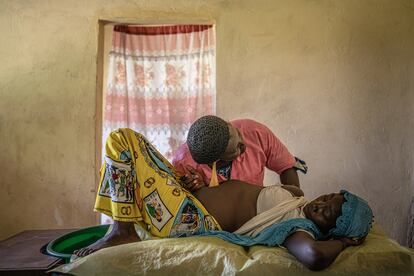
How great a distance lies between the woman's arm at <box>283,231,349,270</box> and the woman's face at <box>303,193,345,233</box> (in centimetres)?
15

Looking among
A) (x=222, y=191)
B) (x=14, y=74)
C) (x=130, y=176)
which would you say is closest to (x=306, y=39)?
(x=222, y=191)

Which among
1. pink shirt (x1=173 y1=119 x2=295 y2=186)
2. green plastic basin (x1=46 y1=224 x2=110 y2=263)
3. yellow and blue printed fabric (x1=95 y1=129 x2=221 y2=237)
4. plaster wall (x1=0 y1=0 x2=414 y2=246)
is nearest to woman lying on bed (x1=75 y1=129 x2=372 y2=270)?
yellow and blue printed fabric (x1=95 y1=129 x2=221 y2=237)

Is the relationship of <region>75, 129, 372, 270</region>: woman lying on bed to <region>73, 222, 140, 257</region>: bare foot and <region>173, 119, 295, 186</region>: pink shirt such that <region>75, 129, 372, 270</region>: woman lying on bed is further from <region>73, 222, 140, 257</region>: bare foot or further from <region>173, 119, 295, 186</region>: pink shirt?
<region>173, 119, 295, 186</region>: pink shirt

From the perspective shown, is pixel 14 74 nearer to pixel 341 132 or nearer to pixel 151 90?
pixel 151 90

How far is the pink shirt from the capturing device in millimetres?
2150

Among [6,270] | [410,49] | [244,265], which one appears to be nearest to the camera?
[244,265]

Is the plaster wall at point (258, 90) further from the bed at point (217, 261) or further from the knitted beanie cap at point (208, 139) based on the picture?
the bed at point (217, 261)

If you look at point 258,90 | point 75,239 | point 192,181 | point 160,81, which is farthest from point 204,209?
point 160,81

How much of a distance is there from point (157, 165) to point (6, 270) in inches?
30.1

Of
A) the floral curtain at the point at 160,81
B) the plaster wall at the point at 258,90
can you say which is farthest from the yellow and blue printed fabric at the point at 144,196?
the floral curtain at the point at 160,81

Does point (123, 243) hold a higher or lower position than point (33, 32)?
lower

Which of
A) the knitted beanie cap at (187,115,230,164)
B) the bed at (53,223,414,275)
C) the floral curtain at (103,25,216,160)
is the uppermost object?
the floral curtain at (103,25,216,160)

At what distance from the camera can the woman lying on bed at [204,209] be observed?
63.9 inches

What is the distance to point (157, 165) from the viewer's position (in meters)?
1.81
